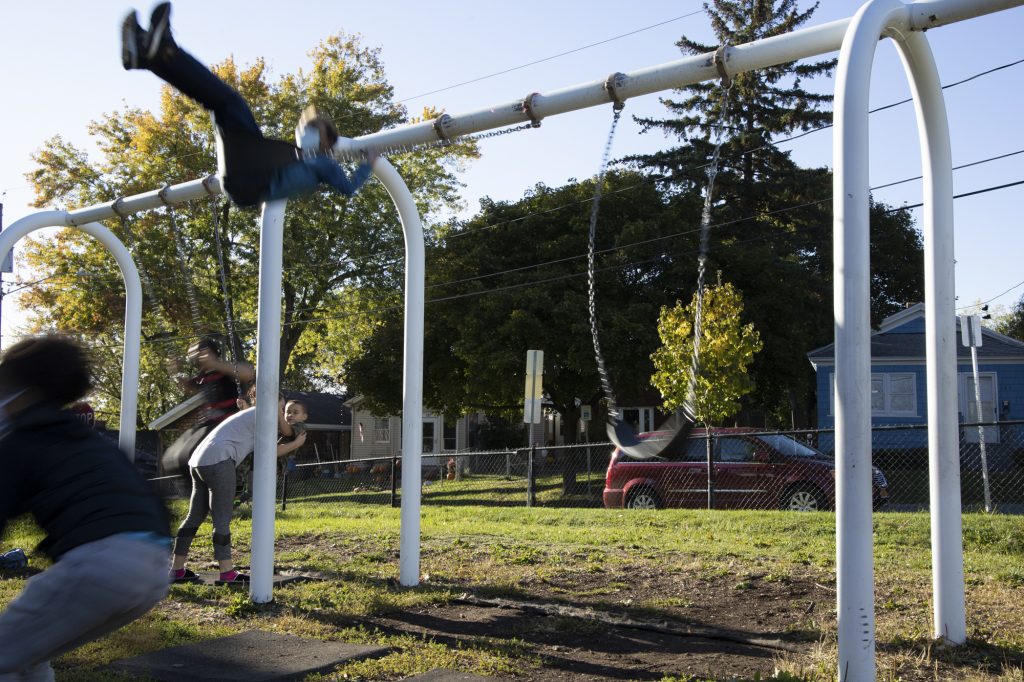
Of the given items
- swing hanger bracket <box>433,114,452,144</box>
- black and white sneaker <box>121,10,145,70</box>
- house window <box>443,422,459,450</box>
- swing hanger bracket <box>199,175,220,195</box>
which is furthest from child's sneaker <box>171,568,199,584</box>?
house window <box>443,422,459,450</box>

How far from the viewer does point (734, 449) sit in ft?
46.6

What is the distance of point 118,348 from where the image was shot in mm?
29312

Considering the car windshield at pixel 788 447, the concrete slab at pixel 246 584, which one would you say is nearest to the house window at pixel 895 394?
the car windshield at pixel 788 447

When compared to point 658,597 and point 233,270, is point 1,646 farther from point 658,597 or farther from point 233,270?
point 233,270

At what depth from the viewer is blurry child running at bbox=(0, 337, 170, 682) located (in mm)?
2602

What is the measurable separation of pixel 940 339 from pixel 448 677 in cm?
318

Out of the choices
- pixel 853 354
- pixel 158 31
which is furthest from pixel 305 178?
pixel 853 354

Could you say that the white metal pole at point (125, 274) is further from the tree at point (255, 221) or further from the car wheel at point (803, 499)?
the tree at point (255, 221)

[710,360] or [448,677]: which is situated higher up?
[710,360]

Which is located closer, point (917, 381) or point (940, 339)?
point (940, 339)

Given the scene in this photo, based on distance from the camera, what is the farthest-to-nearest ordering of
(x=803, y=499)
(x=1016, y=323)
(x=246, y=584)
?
(x=1016, y=323), (x=803, y=499), (x=246, y=584)

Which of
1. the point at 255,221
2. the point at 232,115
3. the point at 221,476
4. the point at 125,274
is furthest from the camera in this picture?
the point at 255,221

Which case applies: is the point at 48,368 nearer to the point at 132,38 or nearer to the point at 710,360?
the point at 132,38

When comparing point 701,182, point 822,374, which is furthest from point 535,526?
point 822,374
